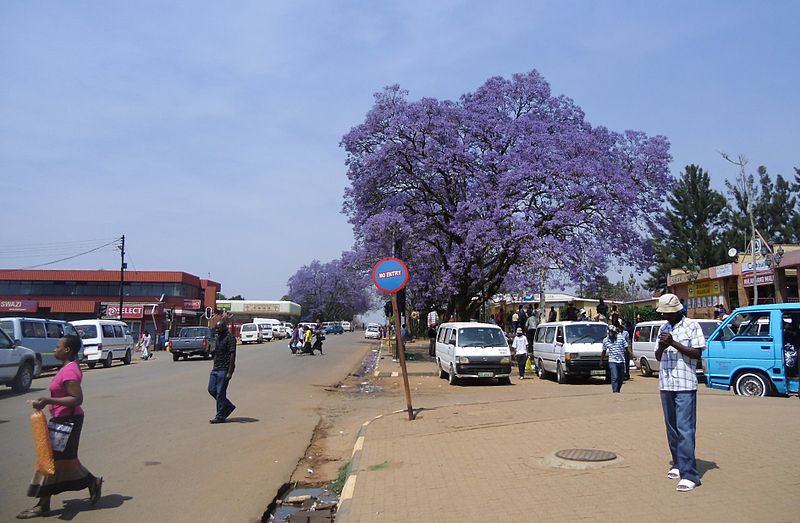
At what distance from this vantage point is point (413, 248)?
29.7 metres

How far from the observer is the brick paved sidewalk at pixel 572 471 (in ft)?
17.4

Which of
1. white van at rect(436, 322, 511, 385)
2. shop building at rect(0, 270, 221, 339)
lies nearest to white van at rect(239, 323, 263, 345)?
shop building at rect(0, 270, 221, 339)

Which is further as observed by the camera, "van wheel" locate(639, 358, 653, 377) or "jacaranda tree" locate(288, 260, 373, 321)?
"jacaranda tree" locate(288, 260, 373, 321)

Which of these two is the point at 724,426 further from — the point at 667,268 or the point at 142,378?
the point at 667,268

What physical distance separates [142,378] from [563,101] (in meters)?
19.2

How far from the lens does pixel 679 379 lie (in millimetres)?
5969

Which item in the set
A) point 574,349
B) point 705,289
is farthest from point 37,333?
point 705,289

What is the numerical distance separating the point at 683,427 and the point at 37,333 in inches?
865

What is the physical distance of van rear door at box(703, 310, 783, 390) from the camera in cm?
1245

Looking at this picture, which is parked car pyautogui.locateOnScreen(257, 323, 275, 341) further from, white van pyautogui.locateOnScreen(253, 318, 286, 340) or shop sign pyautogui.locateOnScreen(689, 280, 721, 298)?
shop sign pyautogui.locateOnScreen(689, 280, 721, 298)

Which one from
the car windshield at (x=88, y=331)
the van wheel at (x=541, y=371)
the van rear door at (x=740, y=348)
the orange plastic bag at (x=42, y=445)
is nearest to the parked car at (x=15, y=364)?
the car windshield at (x=88, y=331)

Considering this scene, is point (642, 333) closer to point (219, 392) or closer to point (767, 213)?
point (219, 392)

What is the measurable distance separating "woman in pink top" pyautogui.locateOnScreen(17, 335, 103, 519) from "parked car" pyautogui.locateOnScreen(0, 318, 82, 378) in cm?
1631

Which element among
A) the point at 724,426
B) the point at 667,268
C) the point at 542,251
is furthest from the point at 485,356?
the point at 667,268
